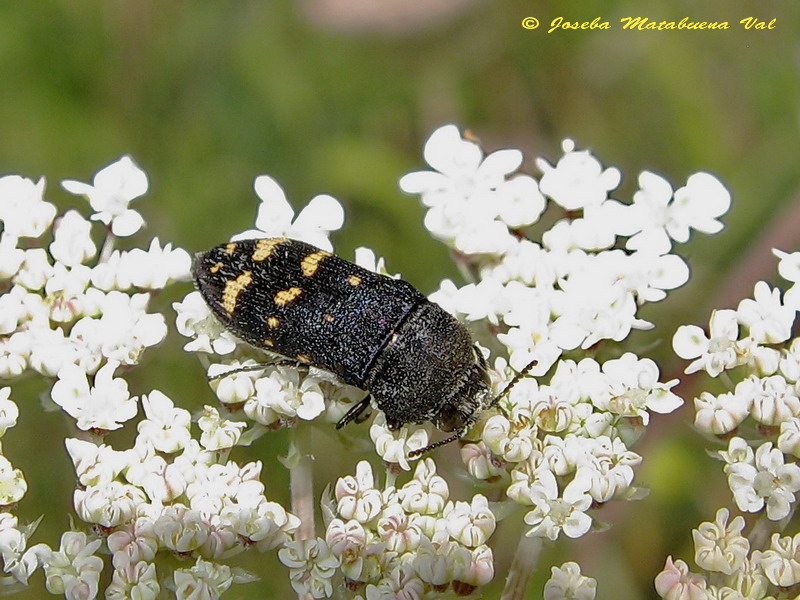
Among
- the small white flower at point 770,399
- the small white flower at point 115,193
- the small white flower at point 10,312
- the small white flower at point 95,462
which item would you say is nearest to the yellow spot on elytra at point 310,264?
the small white flower at point 115,193

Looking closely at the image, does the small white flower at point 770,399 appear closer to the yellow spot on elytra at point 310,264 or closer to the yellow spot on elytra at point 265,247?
the yellow spot on elytra at point 310,264

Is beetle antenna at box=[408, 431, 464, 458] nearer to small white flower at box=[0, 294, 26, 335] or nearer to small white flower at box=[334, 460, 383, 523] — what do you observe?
small white flower at box=[334, 460, 383, 523]

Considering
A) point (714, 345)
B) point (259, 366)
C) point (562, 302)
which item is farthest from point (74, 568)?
point (714, 345)

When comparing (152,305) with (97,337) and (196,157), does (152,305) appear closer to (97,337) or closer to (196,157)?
(97,337)

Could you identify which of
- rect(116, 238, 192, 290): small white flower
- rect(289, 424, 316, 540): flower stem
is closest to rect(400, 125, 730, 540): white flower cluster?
rect(289, 424, 316, 540): flower stem

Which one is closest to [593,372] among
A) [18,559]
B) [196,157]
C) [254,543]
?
[254,543]

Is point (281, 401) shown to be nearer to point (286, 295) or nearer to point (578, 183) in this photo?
point (286, 295)
